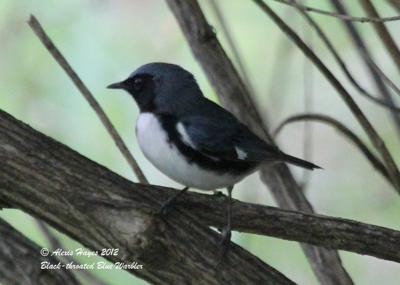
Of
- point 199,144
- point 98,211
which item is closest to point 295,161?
point 199,144

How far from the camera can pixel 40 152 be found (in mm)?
2422

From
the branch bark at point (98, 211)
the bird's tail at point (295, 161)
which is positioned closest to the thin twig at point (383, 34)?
the bird's tail at point (295, 161)

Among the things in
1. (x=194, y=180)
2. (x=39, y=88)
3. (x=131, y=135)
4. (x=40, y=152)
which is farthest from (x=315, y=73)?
(x=40, y=152)

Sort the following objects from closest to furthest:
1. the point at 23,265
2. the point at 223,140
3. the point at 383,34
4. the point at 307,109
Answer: the point at 23,265
the point at 383,34
the point at 223,140
the point at 307,109

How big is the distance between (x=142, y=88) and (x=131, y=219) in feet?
3.17

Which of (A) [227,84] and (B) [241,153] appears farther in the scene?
(A) [227,84]

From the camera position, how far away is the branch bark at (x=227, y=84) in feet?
10.1

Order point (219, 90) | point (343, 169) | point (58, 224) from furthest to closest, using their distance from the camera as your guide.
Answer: point (343, 169) → point (219, 90) → point (58, 224)

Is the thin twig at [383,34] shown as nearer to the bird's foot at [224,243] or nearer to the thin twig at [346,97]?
the thin twig at [346,97]

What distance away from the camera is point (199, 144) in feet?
9.55

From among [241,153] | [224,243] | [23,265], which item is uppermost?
[241,153]

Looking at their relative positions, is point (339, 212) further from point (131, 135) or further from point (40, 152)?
point (40, 152)

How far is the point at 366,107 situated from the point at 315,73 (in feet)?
1.25

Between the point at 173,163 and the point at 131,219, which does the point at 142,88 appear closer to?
the point at 173,163
